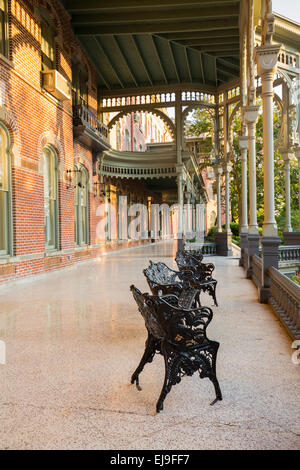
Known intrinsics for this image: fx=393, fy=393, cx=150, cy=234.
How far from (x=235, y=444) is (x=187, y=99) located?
18672 mm

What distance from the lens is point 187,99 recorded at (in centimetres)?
1934

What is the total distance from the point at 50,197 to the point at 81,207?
3476mm

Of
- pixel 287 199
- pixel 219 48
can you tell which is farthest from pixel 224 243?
pixel 219 48

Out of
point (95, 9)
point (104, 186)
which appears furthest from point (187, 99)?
point (95, 9)

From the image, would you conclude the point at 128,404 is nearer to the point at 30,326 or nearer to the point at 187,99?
the point at 30,326

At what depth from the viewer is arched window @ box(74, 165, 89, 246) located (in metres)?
15.5

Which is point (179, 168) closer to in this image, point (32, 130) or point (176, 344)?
point (32, 130)

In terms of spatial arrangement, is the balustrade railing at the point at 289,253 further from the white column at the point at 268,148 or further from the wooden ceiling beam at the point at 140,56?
the wooden ceiling beam at the point at 140,56

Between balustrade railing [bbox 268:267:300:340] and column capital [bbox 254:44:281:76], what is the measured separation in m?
3.90

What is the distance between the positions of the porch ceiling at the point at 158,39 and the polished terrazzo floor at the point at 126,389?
36.7ft

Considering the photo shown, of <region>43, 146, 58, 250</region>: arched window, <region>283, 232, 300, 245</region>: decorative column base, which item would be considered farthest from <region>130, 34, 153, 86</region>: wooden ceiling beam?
<region>283, 232, 300, 245</region>: decorative column base

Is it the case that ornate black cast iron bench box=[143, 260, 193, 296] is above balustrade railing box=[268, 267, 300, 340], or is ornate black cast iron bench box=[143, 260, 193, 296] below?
above

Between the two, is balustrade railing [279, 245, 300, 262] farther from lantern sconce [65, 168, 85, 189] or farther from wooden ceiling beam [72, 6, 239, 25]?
wooden ceiling beam [72, 6, 239, 25]

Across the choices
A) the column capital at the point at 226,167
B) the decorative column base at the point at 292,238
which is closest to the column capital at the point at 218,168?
the column capital at the point at 226,167
